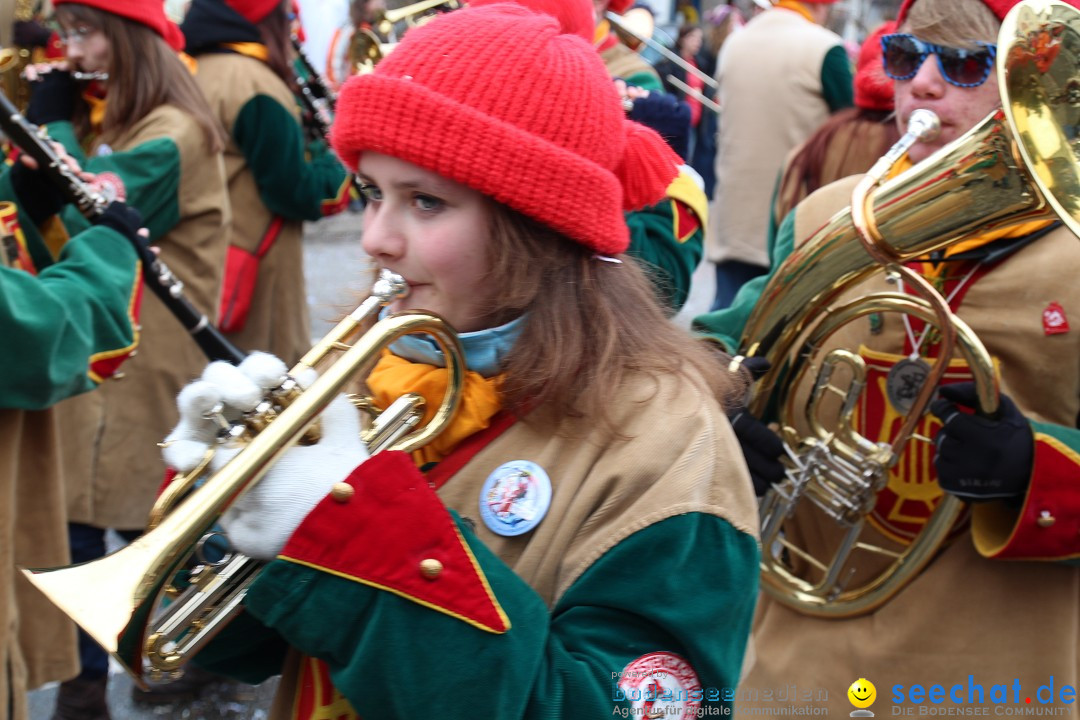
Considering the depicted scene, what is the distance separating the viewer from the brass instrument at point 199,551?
4.09ft

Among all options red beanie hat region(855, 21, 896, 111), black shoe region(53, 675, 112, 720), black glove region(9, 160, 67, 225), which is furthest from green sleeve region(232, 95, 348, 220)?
red beanie hat region(855, 21, 896, 111)

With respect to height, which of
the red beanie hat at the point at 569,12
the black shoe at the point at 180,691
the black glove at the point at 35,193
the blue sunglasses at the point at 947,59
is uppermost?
the blue sunglasses at the point at 947,59

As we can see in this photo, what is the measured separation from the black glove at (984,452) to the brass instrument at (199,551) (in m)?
0.99

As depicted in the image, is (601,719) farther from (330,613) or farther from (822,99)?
(822,99)

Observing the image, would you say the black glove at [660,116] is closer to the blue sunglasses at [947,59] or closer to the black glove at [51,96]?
the blue sunglasses at [947,59]

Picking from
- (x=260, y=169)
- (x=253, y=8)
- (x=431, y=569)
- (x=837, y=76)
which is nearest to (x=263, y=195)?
(x=260, y=169)

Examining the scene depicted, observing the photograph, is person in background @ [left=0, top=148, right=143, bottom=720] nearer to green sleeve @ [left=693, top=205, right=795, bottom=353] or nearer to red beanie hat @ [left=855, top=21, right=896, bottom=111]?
green sleeve @ [left=693, top=205, right=795, bottom=353]

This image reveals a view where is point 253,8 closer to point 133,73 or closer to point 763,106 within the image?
point 133,73

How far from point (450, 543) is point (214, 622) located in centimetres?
31

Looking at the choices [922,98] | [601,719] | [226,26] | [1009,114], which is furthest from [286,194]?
[601,719]

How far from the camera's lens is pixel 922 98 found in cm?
224

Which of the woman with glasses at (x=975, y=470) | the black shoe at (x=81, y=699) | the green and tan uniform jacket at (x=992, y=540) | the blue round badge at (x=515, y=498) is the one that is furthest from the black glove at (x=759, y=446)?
the black shoe at (x=81, y=699)

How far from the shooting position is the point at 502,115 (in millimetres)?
1521

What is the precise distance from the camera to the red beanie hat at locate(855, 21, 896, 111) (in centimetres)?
324
